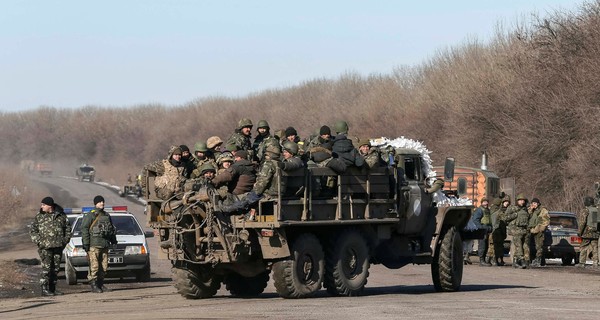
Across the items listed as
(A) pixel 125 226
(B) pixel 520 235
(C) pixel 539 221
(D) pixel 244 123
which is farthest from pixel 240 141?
(C) pixel 539 221

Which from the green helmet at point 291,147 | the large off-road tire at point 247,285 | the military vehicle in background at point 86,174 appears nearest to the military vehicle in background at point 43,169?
the military vehicle in background at point 86,174

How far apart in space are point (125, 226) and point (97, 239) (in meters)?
4.28

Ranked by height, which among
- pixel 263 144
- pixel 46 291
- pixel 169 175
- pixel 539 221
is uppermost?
pixel 263 144

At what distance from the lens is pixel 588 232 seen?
32188 millimetres

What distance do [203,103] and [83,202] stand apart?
2151 inches

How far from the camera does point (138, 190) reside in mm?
88188

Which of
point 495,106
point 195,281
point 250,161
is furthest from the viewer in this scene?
point 495,106

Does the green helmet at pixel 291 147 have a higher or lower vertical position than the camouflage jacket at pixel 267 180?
higher

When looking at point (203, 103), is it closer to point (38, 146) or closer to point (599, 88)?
Result: point (38, 146)

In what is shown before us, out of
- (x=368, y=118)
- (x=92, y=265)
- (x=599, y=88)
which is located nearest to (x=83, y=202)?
(x=368, y=118)

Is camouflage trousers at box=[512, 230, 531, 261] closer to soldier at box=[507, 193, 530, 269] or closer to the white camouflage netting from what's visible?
soldier at box=[507, 193, 530, 269]

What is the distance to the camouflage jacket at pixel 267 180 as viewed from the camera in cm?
1898

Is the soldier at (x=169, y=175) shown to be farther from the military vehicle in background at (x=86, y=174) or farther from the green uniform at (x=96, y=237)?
the military vehicle in background at (x=86, y=174)

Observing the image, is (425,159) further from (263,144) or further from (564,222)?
(564,222)
